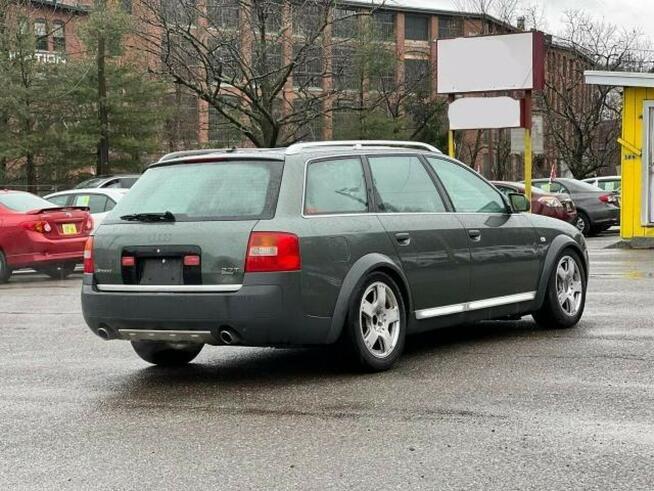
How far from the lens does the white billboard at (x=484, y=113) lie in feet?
70.4

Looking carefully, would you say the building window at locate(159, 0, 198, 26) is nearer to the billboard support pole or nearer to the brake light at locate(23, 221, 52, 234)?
the billboard support pole

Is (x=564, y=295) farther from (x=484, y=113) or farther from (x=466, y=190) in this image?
(x=484, y=113)

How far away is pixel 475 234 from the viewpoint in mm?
8289

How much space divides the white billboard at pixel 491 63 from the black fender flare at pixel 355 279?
1400 cm

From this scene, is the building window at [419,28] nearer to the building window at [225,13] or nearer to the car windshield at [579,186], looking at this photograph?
the building window at [225,13]

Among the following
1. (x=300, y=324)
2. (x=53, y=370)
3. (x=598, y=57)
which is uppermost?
(x=598, y=57)

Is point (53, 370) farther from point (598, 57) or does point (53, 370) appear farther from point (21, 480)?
point (598, 57)

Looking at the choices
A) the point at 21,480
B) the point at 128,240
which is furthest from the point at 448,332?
the point at 21,480

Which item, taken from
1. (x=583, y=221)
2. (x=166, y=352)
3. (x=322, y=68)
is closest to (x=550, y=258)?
(x=166, y=352)

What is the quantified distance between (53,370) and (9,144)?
33.2 metres

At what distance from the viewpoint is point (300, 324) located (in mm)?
6805

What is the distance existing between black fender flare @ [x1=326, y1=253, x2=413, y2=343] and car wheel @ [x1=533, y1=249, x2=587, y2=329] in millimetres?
2060

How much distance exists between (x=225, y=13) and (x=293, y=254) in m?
28.7

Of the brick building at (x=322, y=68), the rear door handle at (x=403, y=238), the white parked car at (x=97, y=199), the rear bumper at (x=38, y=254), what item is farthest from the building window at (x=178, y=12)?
the rear door handle at (x=403, y=238)
